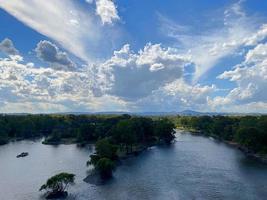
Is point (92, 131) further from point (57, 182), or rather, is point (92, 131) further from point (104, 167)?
point (57, 182)

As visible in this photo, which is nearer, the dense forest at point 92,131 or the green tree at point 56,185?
the green tree at point 56,185

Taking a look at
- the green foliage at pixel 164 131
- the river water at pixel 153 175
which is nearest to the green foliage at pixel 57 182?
the river water at pixel 153 175

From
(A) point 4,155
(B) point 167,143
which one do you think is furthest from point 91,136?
(A) point 4,155

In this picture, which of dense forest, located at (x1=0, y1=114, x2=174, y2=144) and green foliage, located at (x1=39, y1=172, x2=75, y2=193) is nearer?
green foliage, located at (x1=39, y1=172, x2=75, y2=193)

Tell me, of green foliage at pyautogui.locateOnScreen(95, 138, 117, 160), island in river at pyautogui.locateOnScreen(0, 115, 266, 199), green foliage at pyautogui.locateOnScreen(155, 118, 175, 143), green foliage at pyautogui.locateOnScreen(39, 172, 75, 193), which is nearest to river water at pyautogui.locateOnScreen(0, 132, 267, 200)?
green foliage at pyautogui.locateOnScreen(39, 172, 75, 193)

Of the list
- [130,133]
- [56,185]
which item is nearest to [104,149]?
[130,133]

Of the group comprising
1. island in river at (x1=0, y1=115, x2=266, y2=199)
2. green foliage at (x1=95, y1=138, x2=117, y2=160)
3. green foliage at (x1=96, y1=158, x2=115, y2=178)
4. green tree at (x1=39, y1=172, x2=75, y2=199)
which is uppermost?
island in river at (x1=0, y1=115, x2=266, y2=199)

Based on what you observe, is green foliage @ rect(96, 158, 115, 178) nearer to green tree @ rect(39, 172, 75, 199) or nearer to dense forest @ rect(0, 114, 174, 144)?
green tree @ rect(39, 172, 75, 199)

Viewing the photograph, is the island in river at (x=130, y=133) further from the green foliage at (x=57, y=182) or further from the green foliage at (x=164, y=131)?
the green foliage at (x=57, y=182)

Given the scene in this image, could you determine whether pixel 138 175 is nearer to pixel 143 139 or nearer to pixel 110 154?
Result: pixel 110 154
